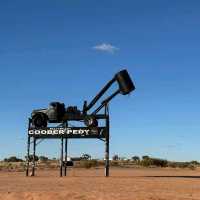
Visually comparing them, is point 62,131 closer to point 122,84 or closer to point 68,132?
point 68,132

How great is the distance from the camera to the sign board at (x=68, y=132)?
39844 mm

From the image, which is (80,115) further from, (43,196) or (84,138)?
(43,196)

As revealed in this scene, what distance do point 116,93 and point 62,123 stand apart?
5.05 metres

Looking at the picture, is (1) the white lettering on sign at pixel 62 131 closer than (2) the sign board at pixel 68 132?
No

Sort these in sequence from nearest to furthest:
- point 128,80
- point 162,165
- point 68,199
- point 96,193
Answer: point 68,199
point 96,193
point 128,80
point 162,165

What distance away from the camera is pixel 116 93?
38.8 m

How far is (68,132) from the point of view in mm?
40938

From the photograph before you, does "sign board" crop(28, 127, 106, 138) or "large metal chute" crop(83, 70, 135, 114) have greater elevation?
"large metal chute" crop(83, 70, 135, 114)

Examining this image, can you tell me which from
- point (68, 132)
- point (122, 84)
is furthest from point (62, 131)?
point (122, 84)

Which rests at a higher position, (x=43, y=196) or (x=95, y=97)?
(x=95, y=97)

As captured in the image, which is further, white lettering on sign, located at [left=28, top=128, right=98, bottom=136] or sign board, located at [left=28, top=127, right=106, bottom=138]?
white lettering on sign, located at [left=28, top=128, right=98, bottom=136]

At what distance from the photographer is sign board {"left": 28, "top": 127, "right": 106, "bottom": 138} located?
39.8 metres

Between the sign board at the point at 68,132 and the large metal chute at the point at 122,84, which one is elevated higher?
the large metal chute at the point at 122,84

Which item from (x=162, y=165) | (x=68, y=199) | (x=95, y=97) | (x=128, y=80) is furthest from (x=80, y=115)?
(x=162, y=165)
